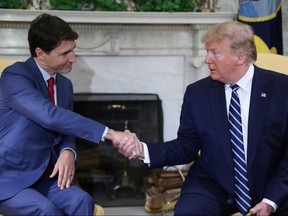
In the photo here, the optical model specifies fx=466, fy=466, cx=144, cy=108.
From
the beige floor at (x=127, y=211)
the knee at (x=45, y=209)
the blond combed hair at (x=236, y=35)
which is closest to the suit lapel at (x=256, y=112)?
the blond combed hair at (x=236, y=35)

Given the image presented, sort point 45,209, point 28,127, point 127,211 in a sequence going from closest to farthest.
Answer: point 45,209 → point 28,127 → point 127,211

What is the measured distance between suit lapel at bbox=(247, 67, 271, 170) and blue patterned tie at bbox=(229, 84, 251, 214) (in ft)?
0.12

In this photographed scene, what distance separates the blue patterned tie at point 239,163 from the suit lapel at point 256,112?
0.04m

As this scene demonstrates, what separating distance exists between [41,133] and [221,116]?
30.7 inches

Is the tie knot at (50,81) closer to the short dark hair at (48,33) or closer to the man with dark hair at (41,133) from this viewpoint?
the man with dark hair at (41,133)

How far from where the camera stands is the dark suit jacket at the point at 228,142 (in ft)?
6.42

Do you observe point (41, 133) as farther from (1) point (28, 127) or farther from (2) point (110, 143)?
(2) point (110, 143)

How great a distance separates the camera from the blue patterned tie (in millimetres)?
1984

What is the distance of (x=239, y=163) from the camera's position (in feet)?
6.52

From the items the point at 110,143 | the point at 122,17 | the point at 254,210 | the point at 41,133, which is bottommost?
the point at 110,143

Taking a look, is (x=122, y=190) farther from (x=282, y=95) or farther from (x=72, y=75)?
(x=282, y=95)

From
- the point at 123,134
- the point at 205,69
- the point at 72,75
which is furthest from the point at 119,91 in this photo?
the point at 123,134

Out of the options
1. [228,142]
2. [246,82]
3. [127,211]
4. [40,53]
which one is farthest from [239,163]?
[127,211]

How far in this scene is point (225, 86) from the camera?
2.09m
